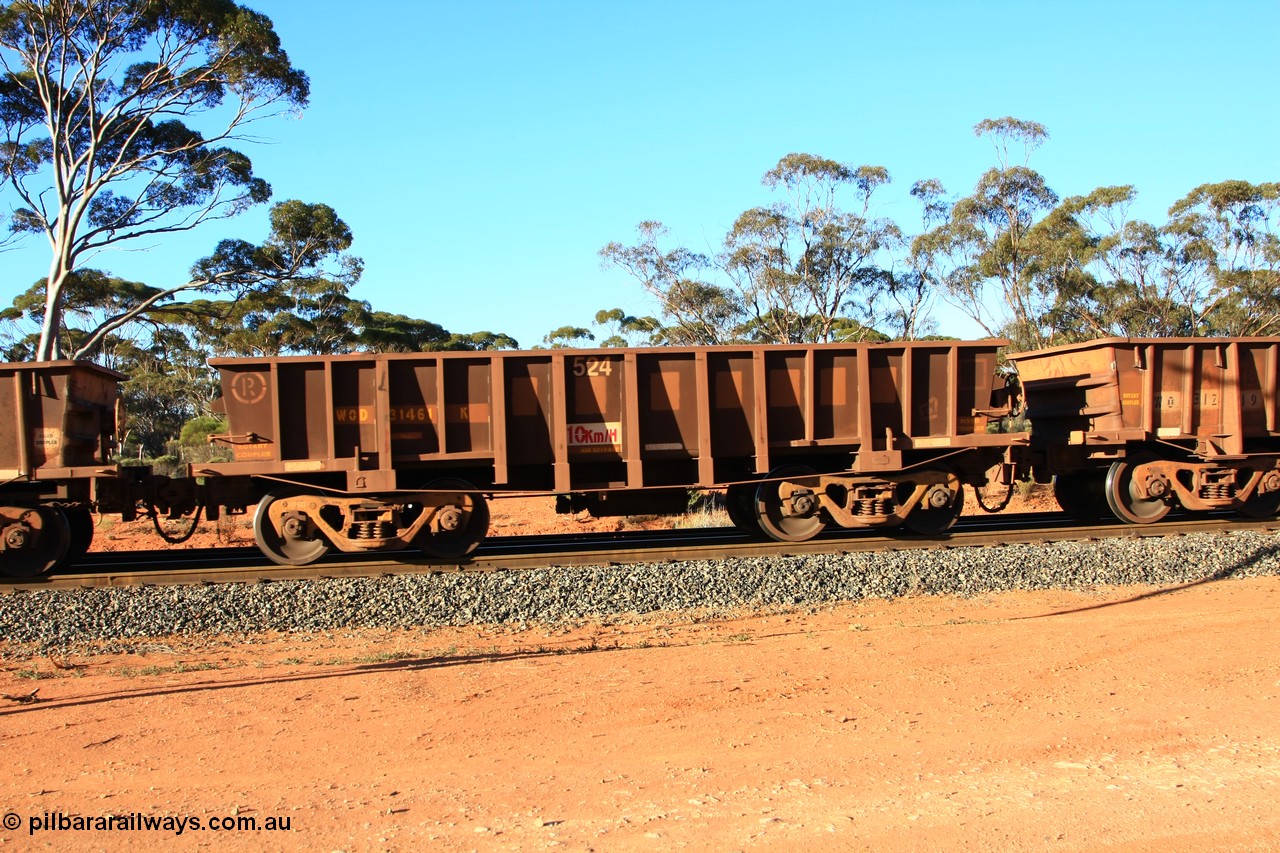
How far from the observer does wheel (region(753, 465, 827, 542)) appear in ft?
36.5

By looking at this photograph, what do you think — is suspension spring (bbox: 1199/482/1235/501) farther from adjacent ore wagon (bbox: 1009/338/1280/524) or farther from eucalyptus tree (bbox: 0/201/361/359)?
eucalyptus tree (bbox: 0/201/361/359)

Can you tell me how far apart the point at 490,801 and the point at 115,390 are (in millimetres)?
9252

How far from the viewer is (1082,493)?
43.5 feet

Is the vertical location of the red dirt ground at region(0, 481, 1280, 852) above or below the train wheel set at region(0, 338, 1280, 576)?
below

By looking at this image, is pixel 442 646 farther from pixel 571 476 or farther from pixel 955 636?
pixel 955 636

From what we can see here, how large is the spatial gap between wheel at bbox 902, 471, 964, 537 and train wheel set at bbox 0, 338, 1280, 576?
0.03m

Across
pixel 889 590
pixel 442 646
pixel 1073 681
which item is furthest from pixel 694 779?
pixel 889 590

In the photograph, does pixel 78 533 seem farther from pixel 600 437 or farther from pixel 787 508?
pixel 787 508

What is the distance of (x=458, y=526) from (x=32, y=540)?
445 cm

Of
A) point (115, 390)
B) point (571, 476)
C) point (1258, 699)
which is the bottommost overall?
point (1258, 699)

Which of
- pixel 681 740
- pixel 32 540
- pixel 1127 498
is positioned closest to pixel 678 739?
pixel 681 740

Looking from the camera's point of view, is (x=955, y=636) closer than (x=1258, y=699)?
No

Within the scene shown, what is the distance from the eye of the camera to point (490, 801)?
455 centimetres

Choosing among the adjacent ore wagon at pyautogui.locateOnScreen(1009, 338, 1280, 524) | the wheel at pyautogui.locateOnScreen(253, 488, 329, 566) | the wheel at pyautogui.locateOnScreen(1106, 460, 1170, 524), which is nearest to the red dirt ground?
the wheel at pyautogui.locateOnScreen(253, 488, 329, 566)
